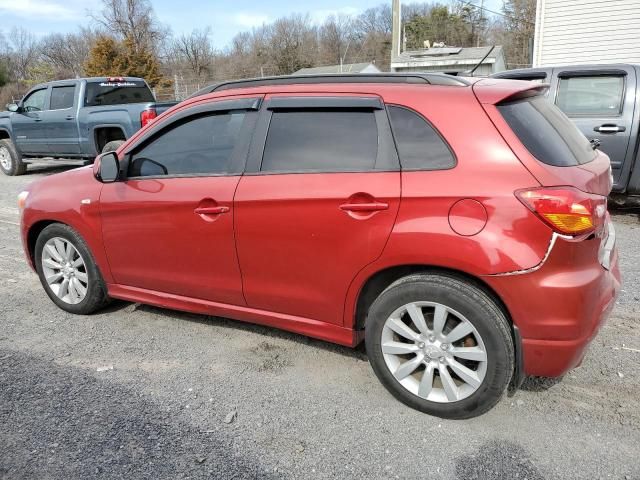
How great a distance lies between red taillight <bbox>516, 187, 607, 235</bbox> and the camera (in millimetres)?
2377

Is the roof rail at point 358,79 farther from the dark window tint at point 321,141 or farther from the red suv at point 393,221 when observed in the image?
the dark window tint at point 321,141

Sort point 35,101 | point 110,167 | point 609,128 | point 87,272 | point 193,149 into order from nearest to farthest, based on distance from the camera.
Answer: point 193,149, point 110,167, point 87,272, point 609,128, point 35,101

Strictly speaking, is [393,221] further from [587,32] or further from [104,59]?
[104,59]

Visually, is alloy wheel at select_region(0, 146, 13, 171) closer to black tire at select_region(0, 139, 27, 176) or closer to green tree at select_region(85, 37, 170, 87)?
black tire at select_region(0, 139, 27, 176)

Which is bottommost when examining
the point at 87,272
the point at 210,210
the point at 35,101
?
the point at 87,272

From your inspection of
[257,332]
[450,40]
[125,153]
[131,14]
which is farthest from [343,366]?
[450,40]

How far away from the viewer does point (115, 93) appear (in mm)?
10812

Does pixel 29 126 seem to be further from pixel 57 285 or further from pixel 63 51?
pixel 63 51

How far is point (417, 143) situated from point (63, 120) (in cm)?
1006

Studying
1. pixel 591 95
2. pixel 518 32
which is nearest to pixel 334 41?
pixel 518 32

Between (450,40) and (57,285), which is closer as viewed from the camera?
(57,285)

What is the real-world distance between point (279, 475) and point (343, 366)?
3.28ft

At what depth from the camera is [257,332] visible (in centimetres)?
378

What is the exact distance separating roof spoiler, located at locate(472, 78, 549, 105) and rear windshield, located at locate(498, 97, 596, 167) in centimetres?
3
